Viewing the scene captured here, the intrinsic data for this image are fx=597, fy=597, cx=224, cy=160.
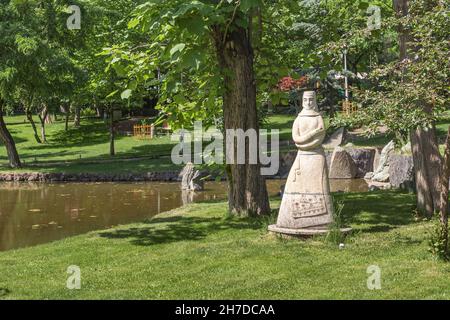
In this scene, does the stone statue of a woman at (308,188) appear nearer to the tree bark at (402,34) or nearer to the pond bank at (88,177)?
the tree bark at (402,34)

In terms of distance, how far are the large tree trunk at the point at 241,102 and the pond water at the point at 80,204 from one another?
17.7 feet

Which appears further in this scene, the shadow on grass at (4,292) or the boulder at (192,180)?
the boulder at (192,180)

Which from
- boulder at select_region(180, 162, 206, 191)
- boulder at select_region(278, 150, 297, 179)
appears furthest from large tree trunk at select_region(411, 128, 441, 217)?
boulder at select_region(278, 150, 297, 179)

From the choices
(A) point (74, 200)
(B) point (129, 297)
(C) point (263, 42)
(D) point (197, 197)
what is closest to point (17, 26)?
(A) point (74, 200)

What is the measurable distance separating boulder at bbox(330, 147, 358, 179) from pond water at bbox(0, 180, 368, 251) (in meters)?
0.98

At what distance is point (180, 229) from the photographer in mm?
13859

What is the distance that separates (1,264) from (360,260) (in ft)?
21.5

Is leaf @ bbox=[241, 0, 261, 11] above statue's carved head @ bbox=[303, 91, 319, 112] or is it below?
above

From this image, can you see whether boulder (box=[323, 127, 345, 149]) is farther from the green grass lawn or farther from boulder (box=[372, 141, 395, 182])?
the green grass lawn

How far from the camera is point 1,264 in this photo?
1117 cm

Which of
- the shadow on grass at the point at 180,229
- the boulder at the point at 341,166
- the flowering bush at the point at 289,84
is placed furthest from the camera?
the flowering bush at the point at 289,84

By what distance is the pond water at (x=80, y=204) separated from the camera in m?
17.3

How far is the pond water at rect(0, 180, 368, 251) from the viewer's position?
56.7 ft

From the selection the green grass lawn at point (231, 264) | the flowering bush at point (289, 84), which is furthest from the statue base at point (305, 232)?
the flowering bush at point (289, 84)
